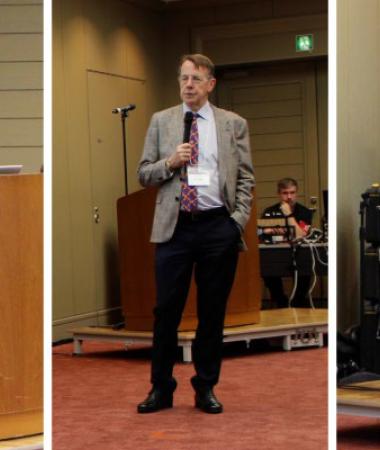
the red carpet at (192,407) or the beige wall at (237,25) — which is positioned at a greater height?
the beige wall at (237,25)

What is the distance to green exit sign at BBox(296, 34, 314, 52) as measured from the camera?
6363mm

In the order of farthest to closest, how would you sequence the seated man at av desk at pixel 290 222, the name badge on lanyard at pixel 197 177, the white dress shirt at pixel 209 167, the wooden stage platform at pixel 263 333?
the seated man at av desk at pixel 290 222
the wooden stage platform at pixel 263 333
the white dress shirt at pixel 209 167
the name badge on lanyard at pixel 197 177

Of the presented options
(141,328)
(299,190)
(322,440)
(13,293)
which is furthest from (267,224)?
(13,293)

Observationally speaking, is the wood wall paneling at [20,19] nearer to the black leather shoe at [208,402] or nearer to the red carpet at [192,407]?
the red carpet at [192,407]

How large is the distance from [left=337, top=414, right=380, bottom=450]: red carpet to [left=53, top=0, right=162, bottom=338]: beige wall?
0.91 meters

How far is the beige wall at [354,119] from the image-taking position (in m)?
2.65

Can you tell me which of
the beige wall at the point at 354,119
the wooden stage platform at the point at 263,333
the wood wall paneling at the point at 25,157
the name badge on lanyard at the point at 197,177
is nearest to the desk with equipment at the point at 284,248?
the wooden stage platform at the point at 263,333

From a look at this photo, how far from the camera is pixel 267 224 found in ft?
→ 19.2

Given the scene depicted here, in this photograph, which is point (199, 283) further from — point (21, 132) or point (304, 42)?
point (304, 42)

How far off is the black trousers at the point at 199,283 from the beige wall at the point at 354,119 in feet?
1.64

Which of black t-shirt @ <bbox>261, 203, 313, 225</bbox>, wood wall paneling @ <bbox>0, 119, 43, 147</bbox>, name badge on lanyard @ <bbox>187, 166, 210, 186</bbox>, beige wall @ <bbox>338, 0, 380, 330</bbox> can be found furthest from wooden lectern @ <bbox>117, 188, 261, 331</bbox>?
wood wall paneling @ <bbox>0, 119, 43, 147</bbox>

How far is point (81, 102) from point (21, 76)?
2.90 m

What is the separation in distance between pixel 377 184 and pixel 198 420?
93 cm

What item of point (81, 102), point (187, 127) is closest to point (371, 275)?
point (187, 127)
